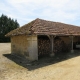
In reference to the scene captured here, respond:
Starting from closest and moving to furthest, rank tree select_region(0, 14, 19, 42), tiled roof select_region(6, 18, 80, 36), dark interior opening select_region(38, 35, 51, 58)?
1. tiled roof select_region(6, 18, 80, 36)
2. dark interior opening select_region(38, 35, 51, 58)
3. tree select_region(0, 14, 19, 42)

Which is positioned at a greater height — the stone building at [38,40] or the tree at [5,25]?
the tree at [5,25]

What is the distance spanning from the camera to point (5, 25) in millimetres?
46875

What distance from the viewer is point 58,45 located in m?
16.4

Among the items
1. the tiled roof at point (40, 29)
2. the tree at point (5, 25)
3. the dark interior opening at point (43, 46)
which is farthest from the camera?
the tree at point (5, 25)

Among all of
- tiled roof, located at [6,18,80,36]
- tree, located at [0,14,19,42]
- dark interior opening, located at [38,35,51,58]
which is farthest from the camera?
tree, located at [0,14,19,42]

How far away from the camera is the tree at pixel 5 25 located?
43.9 m

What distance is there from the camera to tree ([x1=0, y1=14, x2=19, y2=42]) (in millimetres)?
43928

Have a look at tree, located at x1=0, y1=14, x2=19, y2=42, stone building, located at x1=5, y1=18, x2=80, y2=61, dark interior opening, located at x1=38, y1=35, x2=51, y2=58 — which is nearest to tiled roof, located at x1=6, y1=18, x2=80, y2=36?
stone building, located at x1=5, y1=18, x2=80, y2=61

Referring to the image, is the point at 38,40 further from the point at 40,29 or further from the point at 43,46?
the point at 40,29

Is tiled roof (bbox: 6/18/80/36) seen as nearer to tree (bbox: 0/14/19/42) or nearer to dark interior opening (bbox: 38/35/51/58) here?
dark interior opening (bbox: 38/35/51/58)

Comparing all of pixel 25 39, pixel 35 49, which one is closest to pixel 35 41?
pixel 35 49

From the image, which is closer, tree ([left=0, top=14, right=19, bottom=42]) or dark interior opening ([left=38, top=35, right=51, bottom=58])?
dark interior opening ([left=38, top=35, right=51, bottom=58])

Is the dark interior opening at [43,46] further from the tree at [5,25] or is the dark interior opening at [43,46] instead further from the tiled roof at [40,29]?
the tree at [5,25]

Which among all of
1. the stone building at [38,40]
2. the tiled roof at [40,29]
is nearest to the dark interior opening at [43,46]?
the stone building at [38,40]
